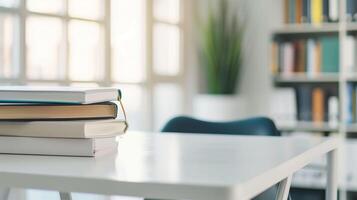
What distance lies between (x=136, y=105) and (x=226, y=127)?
127 centimetres

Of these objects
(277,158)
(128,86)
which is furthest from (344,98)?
(277,158)

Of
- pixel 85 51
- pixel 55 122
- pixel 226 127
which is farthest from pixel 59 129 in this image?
pixel 85 51

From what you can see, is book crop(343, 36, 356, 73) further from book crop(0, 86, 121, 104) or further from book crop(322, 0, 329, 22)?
book crop(0, 86, 121, 104)

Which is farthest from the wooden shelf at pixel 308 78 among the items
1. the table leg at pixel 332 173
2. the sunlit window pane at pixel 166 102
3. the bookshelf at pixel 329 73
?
the table leg at pixel 332 173

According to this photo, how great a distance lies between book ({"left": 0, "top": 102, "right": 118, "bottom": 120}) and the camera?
1.19m

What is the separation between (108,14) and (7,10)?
760mm

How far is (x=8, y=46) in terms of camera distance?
2.52 metres

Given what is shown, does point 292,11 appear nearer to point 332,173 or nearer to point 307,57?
point 307,57

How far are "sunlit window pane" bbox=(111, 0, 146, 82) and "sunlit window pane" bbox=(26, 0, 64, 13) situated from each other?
0.45 m

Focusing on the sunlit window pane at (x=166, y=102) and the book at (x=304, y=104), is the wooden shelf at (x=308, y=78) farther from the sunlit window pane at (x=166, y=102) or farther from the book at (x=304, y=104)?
the sunlit window pane at (x=166, y=102)

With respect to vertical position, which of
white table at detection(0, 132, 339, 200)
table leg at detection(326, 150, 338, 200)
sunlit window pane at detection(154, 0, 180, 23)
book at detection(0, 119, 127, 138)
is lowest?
table leg at detection(326, 150, 338, 200)

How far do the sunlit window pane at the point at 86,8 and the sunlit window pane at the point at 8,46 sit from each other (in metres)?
0.40

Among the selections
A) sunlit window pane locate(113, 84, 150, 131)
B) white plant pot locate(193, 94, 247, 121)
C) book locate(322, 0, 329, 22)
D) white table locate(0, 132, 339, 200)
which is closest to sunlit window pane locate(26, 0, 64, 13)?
sunlit window pane locate(113, 84, 150, 131)

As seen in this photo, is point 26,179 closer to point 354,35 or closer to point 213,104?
point 213,104
